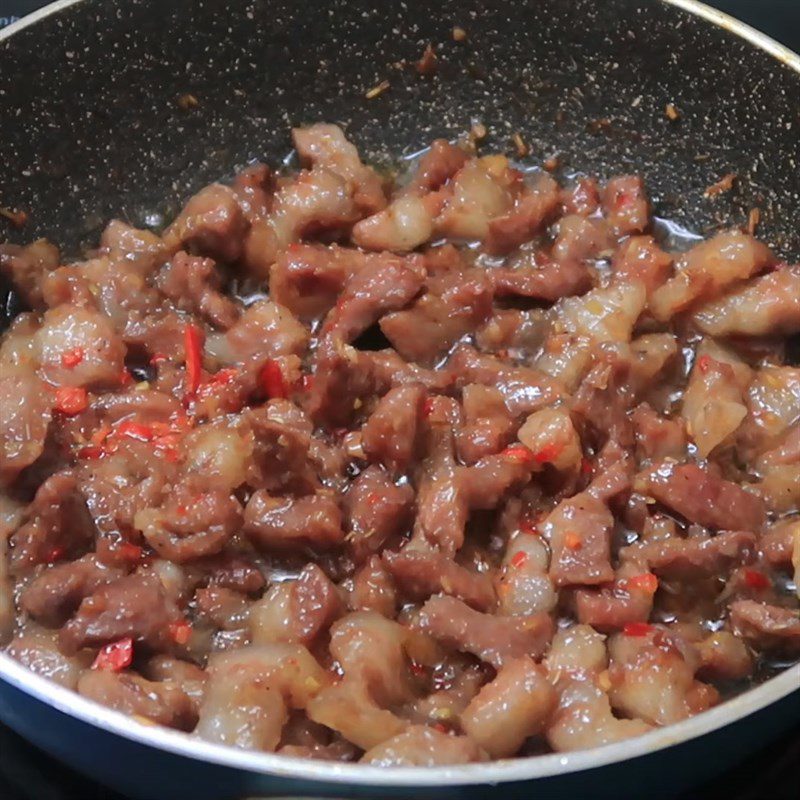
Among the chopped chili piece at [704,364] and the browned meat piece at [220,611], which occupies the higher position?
the browned meat piece at [220,611]

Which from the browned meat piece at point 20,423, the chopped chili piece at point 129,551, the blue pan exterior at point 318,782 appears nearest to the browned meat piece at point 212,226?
the browned meat piece at point 20,423

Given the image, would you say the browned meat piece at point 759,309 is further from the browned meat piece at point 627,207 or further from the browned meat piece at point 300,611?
Result: the browned meat piece at point 300,611

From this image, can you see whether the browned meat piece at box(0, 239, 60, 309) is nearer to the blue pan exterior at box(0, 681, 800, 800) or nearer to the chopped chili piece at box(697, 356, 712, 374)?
the blue pan exterior at box(0, 681, 800, 800)

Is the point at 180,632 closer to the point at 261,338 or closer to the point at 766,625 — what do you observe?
the point at 261,338

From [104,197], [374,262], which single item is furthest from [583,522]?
[104,197]

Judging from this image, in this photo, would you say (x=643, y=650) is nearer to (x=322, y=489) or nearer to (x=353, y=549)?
(x=353, y=549)
